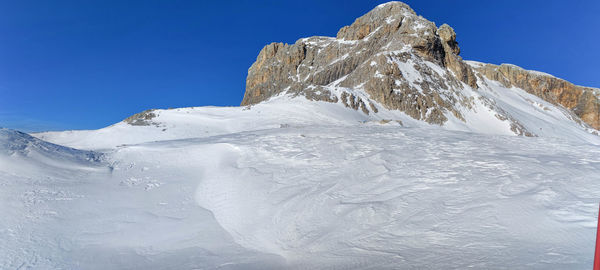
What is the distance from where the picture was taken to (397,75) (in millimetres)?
45062

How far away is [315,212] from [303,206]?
40cm

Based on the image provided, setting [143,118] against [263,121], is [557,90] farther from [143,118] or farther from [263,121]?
[143,118]

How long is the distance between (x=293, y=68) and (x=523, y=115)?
44604 millimetres

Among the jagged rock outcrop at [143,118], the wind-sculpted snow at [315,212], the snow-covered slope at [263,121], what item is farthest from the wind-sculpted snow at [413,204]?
the jagged rock outcrop at [143,118]

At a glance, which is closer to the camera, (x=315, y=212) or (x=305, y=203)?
(x=315, y=212)

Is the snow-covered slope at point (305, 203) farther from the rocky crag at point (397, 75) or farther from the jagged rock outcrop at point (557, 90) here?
the jagged rock outcrop at point (557, 90)

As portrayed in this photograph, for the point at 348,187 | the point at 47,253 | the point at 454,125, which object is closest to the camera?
the point at 47,253

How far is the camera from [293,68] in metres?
74.6

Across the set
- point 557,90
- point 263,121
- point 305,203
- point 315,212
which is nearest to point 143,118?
point 263,121

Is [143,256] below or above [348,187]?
below

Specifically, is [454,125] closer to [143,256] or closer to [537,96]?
[143,256]

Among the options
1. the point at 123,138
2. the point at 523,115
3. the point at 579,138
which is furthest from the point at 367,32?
the point at 123,138

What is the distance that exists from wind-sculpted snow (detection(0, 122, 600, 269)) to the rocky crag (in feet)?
84.3

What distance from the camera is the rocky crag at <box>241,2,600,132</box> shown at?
41.6 metres
